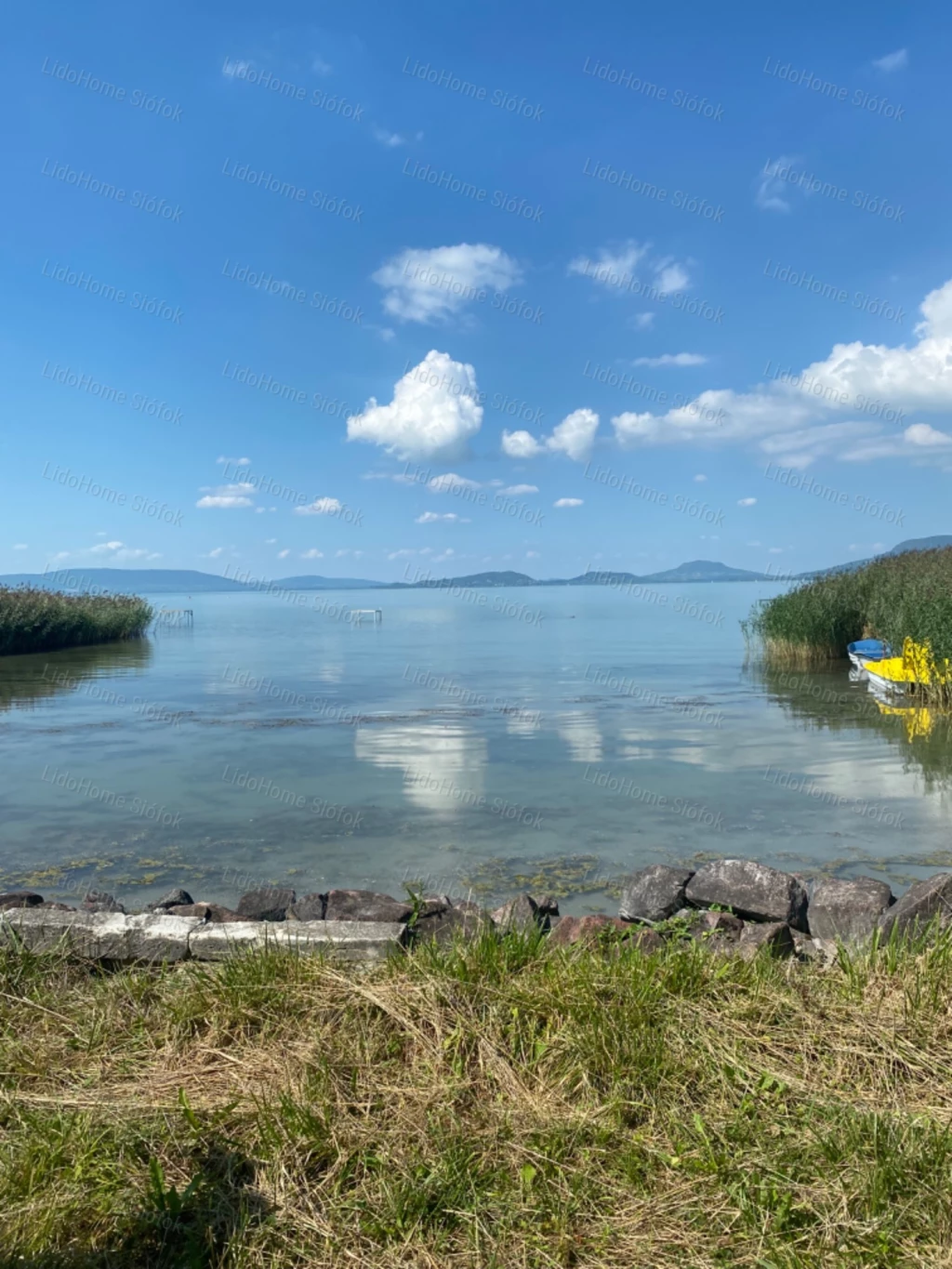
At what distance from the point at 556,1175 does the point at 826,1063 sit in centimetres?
104

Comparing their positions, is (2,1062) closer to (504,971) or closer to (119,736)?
(504,971)

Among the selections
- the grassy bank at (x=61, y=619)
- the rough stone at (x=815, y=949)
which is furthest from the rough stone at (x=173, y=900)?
the grassy bank at (x=61, y=619)

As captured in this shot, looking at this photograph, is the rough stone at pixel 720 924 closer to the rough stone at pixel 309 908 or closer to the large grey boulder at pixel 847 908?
the large grey boulder at pixel 847 908

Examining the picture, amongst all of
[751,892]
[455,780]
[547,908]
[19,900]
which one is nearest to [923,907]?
[751,892]

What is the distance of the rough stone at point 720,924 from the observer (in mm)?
4656

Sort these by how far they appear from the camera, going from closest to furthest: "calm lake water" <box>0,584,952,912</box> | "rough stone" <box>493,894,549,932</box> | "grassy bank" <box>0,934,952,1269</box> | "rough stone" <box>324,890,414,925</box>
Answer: "grassy bank" <box>0,934,952,1269</box>, "rough stone" <box>493,894,549,932</box>, "rough stone" <box>324,890,414,925</box>, "calm lake water" <box>0,584,952,912</box>

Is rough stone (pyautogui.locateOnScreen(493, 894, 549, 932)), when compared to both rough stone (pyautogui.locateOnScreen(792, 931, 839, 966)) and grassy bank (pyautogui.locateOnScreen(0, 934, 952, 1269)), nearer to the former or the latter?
rough stone (pyautogui.locateOnScreen(792, 931, 839, 966))

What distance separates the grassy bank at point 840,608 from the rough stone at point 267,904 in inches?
659

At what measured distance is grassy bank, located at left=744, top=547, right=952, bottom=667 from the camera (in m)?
21.4

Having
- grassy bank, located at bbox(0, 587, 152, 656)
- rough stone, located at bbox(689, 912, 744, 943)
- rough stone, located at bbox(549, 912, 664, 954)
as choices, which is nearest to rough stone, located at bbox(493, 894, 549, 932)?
rough stone, located at bbox(549, 912, 664, 954)

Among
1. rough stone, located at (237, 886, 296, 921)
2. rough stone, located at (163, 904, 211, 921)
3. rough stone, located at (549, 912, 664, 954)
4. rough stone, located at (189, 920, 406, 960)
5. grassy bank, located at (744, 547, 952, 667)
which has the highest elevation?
grassy bank, located at (744, 547, 952, 667)

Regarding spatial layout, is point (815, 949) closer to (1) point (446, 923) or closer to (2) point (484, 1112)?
(1) point (446, 923)

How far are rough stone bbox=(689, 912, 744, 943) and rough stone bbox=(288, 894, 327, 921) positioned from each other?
7.11 ft

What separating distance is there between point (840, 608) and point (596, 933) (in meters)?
21.8
